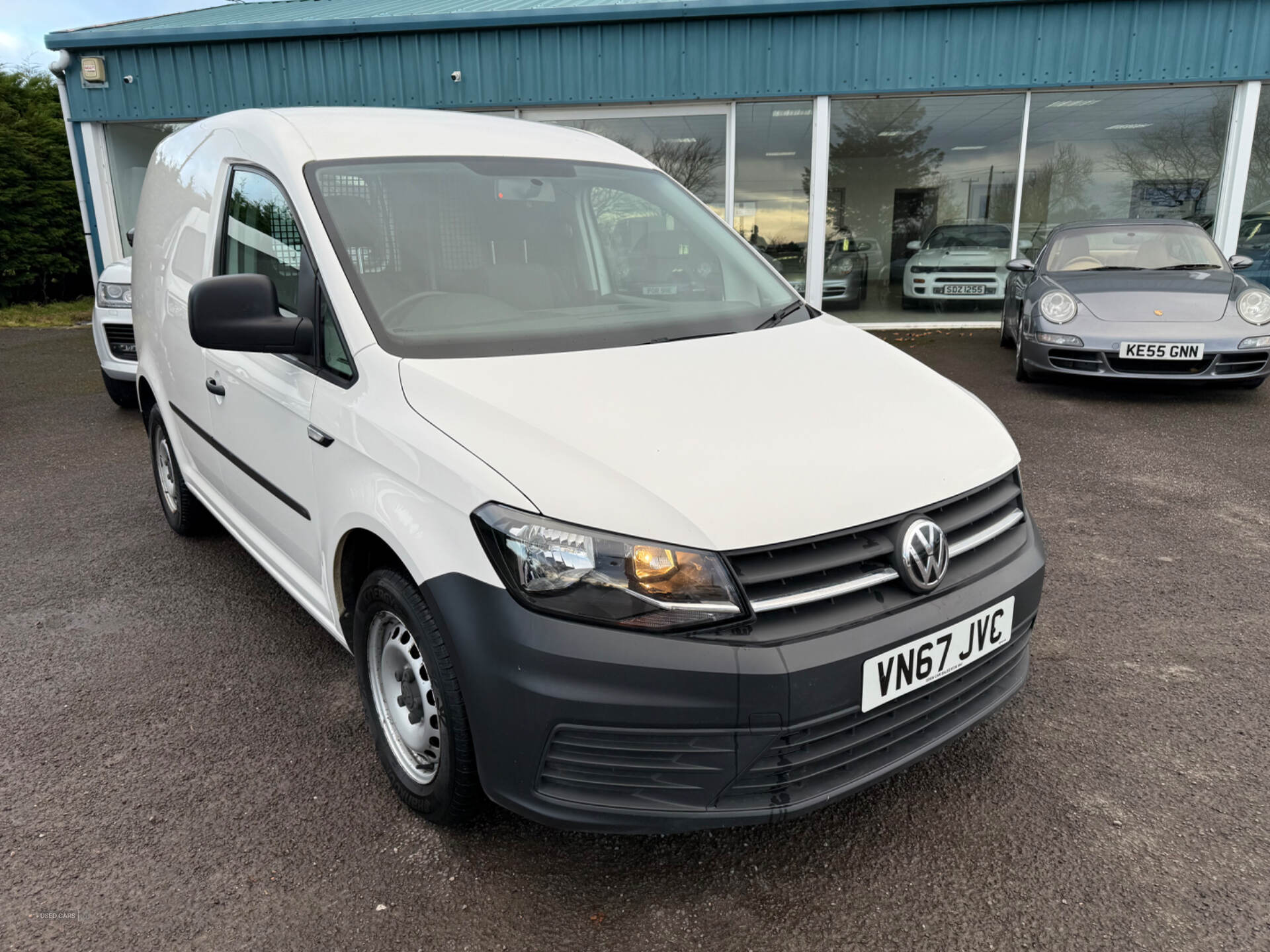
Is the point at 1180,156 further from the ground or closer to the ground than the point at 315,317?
further from the ground

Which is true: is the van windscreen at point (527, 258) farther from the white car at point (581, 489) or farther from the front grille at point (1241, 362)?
the front grille at point (1241, 362)

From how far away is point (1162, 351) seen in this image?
6.48 m

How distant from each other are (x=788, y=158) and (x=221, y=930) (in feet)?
35.0

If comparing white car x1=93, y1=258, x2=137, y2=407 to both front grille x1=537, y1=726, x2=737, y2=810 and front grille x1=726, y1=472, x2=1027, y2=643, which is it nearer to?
front grille x1=537, y1=726, x2=737, y2=810

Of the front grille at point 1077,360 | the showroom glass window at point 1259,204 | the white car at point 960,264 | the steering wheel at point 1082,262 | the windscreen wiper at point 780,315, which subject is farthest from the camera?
the white car at point 960,264

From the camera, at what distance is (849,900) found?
1.99 m

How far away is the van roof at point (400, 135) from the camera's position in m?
2.67

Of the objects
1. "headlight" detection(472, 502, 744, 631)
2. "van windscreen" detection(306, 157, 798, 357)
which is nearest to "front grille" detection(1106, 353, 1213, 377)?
"van windscreen" detection(306, 157, 798, 357)

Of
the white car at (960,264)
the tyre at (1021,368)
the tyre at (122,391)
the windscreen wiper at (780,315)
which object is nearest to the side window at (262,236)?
the windscreen wiper at (780,315)

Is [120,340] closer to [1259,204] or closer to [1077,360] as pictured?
[1077,360]

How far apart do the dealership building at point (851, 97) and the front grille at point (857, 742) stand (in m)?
9.42

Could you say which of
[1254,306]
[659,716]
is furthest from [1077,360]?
[659,716]

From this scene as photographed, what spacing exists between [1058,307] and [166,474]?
244 inches

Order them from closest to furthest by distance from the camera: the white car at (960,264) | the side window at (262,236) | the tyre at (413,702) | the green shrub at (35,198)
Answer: the tyre at (413,702) < the side window at (262,236) < the white car at (960,264) < the green shrub at (35,198)
